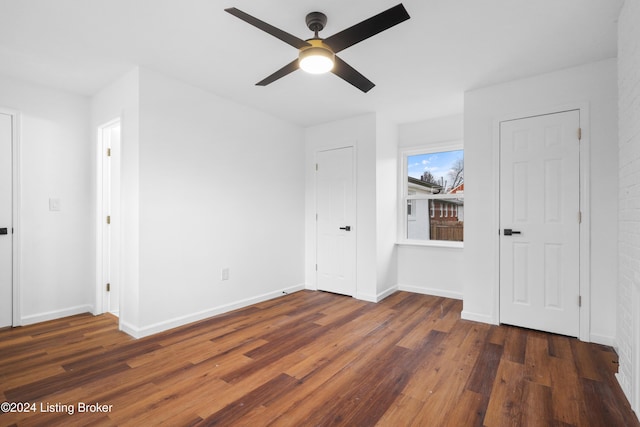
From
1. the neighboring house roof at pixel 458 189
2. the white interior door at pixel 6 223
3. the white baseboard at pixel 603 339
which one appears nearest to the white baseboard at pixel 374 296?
the neighboring house roof at pixel 458 189

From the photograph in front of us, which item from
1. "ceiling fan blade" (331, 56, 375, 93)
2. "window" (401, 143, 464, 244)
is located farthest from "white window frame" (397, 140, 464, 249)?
"ceiling fan blade" (331, 56, 375, 93)

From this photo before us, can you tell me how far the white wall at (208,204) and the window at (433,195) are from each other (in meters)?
1.75

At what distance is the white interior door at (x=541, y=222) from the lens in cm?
286

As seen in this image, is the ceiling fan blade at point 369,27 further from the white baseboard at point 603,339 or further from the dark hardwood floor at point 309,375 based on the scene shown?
the white baseboard at point 603,339

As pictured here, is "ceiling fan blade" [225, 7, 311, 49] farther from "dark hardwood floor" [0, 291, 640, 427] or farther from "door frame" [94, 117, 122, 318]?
"door frame" [94, 117, 122, 318]

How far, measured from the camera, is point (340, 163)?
445 cm

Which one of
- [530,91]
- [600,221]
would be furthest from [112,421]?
[530,91]

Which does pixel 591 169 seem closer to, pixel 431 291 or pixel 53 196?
pixel 431 291

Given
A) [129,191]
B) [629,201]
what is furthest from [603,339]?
[129,191]

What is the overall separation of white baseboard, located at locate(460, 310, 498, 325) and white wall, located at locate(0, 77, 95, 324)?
14.1 ft

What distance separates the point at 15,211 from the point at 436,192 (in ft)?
16.4

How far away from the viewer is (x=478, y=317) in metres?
3.31

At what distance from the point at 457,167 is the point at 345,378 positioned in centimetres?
333

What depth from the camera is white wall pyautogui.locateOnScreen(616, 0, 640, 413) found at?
181cm
